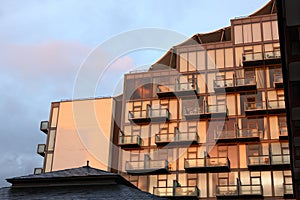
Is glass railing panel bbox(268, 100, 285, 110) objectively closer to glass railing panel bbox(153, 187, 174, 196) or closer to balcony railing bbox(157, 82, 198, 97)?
balcony railing bbox(157, 82, 198, 97)

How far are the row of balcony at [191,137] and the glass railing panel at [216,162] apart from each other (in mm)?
2188

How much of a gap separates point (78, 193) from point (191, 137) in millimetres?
30324

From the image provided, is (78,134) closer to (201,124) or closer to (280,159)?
(201,124)

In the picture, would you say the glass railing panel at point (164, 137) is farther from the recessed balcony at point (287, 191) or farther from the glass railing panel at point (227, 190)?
the recessed balcony at point (287, 191)

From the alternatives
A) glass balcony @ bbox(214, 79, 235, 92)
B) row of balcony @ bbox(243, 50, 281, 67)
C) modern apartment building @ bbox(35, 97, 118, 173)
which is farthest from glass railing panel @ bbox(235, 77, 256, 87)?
modern apartment building @ bbox(35, 97, 118, 173)

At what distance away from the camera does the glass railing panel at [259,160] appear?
50969mm

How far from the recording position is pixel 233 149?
2099 inches

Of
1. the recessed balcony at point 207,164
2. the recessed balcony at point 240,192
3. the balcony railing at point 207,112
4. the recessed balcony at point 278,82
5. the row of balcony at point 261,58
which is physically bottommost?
the recessed balcony at point 240,192

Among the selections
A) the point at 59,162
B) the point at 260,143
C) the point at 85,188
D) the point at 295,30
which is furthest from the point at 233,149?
the point at 295,30

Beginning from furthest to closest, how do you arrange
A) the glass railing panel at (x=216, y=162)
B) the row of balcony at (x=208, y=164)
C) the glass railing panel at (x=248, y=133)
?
the glass railing panel at (x=248, y=133)
the glass railing panel at (x=216, y=162)
the row of balcony at (x=208, y=164)

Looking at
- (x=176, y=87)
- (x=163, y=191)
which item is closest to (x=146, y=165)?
(x=163, y=191)

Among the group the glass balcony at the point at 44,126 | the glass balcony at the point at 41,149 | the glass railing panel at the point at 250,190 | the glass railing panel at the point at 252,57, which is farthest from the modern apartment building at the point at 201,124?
the glass balcony at the point at 44,126

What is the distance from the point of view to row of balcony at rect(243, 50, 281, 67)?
54753 millimetres

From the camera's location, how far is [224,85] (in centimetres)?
5584
